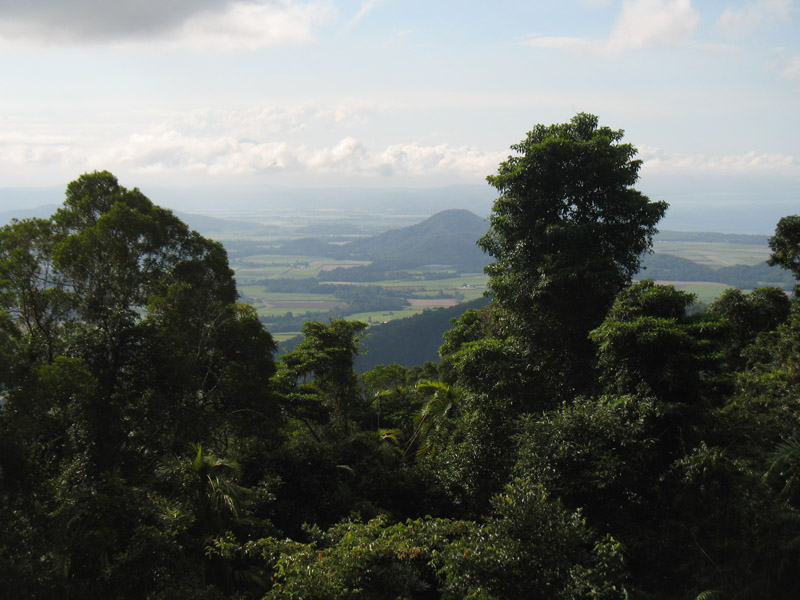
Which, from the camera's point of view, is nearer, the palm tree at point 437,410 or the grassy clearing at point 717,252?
the palm tree at point 437,410

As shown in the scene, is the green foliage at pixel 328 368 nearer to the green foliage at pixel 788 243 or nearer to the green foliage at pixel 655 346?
the green foliage at pixel 655 346

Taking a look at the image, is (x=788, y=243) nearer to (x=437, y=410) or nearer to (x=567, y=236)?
(x=567, y=236)

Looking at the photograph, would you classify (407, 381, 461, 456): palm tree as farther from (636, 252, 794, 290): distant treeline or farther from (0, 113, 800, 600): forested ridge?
(636, 252, 794, 290): distant treeline

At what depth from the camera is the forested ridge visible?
17.9ft

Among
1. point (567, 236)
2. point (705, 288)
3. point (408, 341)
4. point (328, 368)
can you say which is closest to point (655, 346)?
point (567, 236)

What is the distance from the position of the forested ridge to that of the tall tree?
0.14 ft

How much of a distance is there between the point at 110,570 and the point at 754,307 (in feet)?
52.3

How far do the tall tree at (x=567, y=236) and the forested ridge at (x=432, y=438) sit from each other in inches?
1.7

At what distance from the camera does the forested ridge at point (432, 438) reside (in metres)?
5.45

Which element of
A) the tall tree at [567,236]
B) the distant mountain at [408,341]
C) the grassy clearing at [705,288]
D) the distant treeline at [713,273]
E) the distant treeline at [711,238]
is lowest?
the distant mountain at [408,341]

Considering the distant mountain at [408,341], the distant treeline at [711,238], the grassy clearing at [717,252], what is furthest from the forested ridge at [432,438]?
the distant treeline at [711,238]

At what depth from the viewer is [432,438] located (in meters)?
12.2

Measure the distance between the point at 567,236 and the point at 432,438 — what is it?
222 inches

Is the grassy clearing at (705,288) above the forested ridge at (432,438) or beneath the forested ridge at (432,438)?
beneath
